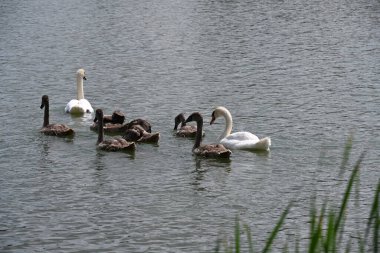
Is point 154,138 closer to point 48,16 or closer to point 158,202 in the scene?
point 158,202

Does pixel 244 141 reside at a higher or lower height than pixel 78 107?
lower

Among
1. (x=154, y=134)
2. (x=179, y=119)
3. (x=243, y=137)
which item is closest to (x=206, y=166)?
(x=243, y=137)

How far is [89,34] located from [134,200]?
63.9ft

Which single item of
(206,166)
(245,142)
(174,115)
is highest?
(174,115)

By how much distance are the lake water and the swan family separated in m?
0.18

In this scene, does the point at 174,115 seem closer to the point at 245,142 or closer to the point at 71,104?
the point at 71,104

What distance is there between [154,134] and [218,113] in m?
1.80

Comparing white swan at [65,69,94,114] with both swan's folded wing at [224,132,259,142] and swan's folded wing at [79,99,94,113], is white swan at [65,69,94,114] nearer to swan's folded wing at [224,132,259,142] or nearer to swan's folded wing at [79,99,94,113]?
swan's folded wing at [79,99,94,113]

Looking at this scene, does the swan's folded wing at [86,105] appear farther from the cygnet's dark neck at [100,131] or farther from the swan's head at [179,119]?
the cygnet's dark neck at [100,131]

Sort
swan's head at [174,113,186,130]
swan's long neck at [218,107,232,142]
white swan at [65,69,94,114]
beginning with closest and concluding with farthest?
swan's long neck at [218,107,232,142] < swan's head at [174,113,186,130] < white swan at [65,69,94,114]

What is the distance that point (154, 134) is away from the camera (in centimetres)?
1730

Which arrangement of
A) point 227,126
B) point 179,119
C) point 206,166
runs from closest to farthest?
point 206,166 < point 227,126 < point 179,119

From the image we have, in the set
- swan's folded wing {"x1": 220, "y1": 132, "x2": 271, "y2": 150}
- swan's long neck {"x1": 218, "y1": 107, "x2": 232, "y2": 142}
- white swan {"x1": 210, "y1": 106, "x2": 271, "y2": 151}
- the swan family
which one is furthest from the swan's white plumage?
swan's folded wing {"x1": 220, "y1": 132, "x2": 271, "y2": 150}

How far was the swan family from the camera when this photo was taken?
16733 millimetres
